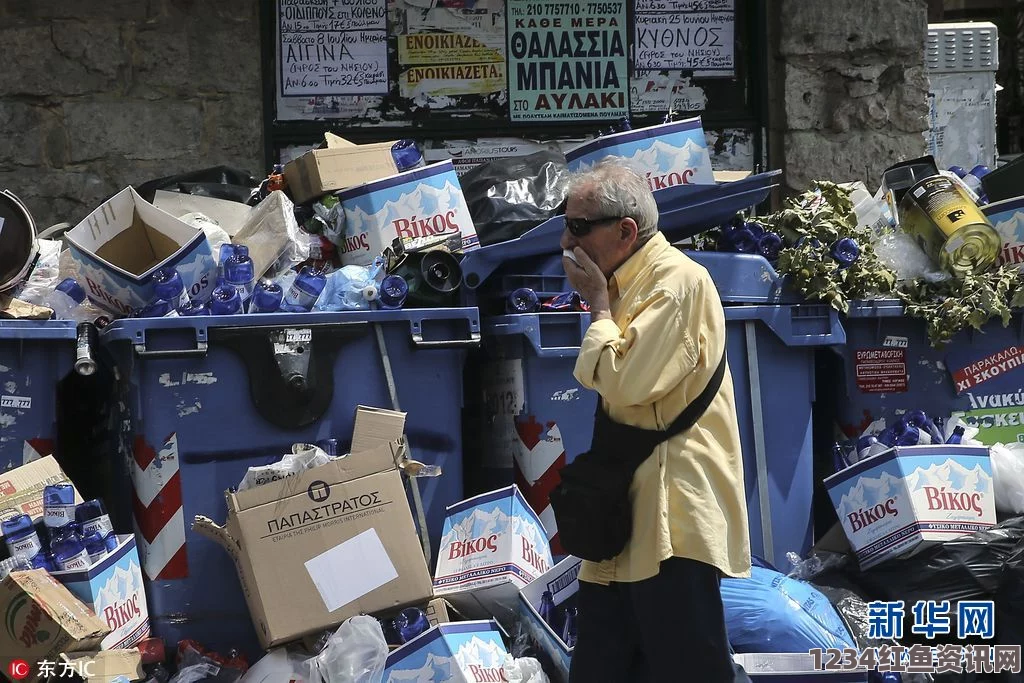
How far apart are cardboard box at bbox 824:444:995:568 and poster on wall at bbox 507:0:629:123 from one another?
102 inches

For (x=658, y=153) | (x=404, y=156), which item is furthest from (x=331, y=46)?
(x=658, y=153)

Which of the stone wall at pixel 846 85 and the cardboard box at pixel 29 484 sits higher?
the stone wall at pixel 846 85

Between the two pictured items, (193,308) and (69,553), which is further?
(193,308)

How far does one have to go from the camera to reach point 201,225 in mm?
4660

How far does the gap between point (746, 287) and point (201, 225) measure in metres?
2.01

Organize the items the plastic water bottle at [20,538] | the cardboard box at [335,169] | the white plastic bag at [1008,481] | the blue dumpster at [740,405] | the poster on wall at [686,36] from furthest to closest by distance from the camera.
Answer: the poster on wall at [686,36] → the cardboard box at [335,169] → the white plastic bag at [1008,481] → the blue dumpster at [740,405] → the plastic water bottle at [20,538]

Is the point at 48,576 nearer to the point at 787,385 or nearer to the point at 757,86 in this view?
the point at 787,385

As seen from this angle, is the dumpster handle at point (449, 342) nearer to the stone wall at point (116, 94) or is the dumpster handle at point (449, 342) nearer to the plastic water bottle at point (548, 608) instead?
the plastic water bottle at point (548, 608)

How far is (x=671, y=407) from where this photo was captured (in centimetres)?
299

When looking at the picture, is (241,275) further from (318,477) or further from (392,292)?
(318,477)

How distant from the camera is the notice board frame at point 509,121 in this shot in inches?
243

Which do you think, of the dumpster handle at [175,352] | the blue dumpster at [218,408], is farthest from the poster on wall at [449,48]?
the dumpster handle at [175,352]

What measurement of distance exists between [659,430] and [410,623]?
1414mm

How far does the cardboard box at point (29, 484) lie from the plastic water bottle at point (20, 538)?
94 millimetres
